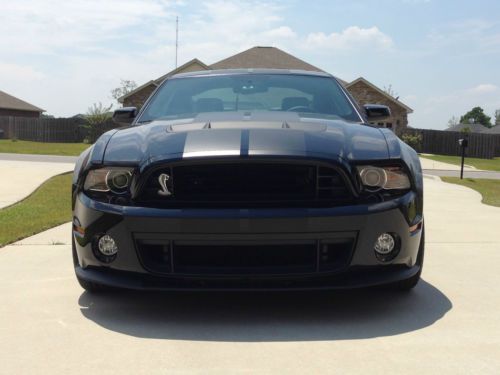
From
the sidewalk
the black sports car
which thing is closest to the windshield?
the black sports car

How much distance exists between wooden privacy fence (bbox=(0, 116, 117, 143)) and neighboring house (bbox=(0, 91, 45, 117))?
36.3 ft

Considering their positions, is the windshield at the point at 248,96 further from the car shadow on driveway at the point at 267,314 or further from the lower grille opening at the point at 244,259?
the lower grille opening at the point at 244,259

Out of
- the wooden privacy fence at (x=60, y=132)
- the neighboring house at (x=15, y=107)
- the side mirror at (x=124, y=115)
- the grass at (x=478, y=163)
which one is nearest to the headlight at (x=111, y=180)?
the side mirror at (x=124, y=115)

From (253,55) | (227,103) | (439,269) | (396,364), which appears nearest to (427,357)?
(396,364)

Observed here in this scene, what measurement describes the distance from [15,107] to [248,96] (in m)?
56.6

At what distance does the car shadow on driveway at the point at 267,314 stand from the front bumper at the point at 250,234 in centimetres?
22

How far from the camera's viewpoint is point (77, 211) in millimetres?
3197

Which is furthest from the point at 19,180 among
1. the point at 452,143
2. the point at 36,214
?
the point at 452,143

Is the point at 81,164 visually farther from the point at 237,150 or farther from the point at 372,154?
the point at 372,154

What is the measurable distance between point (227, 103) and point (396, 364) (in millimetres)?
2587

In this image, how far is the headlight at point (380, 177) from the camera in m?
3.04

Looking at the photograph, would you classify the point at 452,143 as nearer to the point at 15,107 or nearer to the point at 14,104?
the point at 15,107

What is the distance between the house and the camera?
115ft

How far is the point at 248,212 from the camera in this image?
2.90m
